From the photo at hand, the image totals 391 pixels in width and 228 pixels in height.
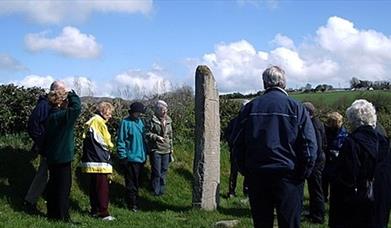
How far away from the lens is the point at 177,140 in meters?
15.3

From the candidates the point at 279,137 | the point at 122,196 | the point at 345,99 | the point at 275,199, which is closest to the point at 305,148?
the point at 279,137

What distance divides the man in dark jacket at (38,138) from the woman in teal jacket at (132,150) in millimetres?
1645

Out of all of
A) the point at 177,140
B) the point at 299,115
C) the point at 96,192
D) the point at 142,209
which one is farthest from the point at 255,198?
the point at 177,140

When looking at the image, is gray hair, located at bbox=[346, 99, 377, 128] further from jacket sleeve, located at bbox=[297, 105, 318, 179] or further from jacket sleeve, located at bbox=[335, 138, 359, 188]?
jacket sleeve, located at bbox=[297, 105, 318, 179]

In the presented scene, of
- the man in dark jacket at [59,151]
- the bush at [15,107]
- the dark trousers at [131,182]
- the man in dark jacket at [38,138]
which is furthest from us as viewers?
the bush at [15,107]

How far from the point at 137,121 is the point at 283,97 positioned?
532 cm

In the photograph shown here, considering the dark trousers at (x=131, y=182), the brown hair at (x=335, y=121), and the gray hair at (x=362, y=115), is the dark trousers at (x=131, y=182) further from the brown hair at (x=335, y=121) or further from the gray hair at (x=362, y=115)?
→ the gray hair at (x=362, y=115)

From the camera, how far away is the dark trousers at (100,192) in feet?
33.5

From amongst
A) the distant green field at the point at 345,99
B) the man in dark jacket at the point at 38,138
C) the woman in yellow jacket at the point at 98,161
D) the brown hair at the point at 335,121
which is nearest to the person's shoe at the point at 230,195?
the brown hair at the point at 335,121

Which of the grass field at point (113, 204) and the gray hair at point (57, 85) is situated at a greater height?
the gray hair at point (57, 85)

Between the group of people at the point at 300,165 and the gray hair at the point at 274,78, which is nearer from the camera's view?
the group of people at the point at 300,165

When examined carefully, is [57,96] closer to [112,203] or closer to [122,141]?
[122,141]

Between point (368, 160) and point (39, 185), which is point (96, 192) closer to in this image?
point (39, 185)

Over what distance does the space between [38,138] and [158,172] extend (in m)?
3.22
